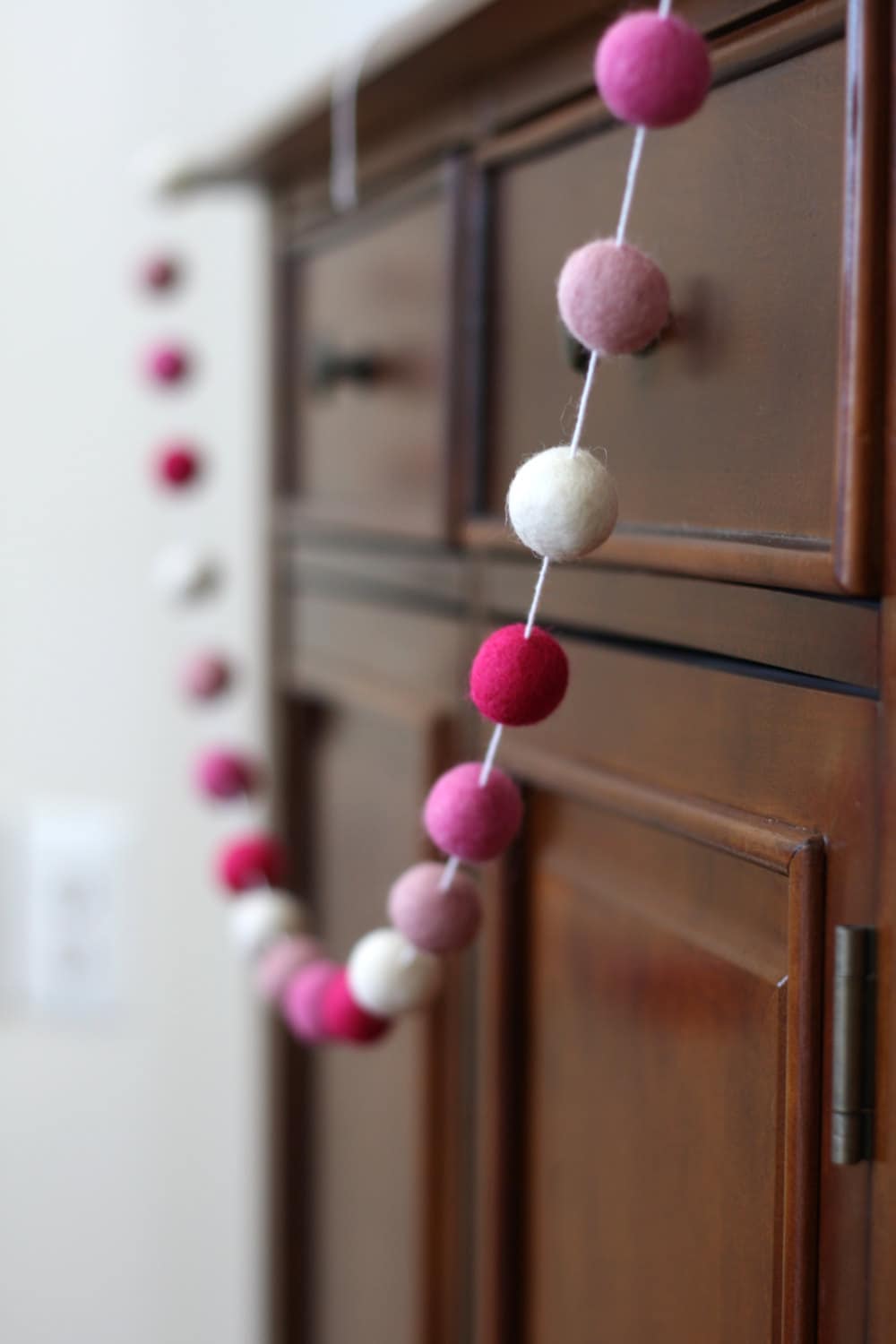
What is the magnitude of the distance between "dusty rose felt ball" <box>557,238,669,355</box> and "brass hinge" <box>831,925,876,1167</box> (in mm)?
180

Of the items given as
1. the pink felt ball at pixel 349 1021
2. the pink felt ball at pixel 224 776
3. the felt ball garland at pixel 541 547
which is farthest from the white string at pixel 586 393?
the pink felt ball at pixel 224 776

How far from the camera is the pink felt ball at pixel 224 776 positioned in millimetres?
871

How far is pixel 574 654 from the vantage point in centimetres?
57

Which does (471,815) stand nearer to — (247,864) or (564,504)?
(564,504)

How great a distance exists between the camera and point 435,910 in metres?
0.54

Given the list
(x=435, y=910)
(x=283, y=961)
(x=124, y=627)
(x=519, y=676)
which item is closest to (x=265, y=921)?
(x=283, y=961)

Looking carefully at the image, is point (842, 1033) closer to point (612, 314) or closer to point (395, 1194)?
point (612, 314)

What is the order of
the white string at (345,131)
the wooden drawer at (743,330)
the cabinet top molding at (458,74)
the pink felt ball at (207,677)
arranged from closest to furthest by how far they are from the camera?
the wooden drawer at (743,330), the cabinet top molding at (458,74), the white string at (345,131), the pink felt ball at (207,677)

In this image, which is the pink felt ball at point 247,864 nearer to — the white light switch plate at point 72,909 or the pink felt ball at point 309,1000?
A: the pink felt ball at point 309,1000

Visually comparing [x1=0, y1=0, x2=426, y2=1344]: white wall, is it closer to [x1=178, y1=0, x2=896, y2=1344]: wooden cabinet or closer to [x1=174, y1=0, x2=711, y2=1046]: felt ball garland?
[x1=178, y1=0, x2=896, y2=1344]: wooden cabinet

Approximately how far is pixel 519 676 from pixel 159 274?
55 cm

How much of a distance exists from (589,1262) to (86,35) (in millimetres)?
973

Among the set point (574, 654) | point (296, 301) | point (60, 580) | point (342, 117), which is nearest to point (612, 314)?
point (574, 654)

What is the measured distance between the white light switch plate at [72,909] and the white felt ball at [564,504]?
2.79 feet
